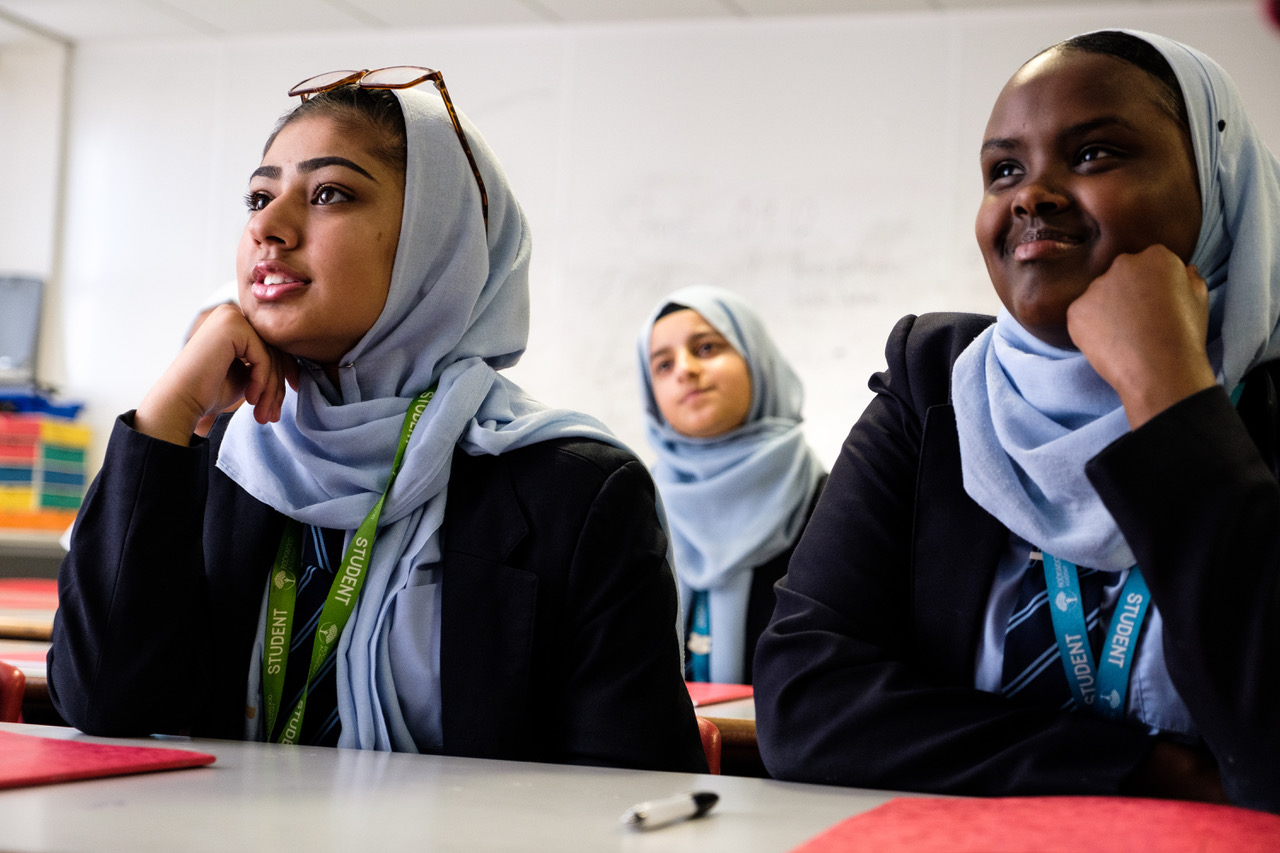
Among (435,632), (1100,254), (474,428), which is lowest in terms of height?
(435,632)

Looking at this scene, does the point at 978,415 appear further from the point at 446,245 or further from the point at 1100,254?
the point at 446,245

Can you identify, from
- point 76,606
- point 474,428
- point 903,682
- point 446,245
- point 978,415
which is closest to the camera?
point 903,682

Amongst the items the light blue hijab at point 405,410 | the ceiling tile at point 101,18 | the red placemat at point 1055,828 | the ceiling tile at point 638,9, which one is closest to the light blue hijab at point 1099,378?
the red placemat at point 1055,828

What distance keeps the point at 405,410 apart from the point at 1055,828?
0.98 metres

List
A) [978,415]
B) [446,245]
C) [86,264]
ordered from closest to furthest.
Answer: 1. [978,415]
2. [446,245]
3. [86,264]

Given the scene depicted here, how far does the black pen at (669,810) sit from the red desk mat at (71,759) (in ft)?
1.36

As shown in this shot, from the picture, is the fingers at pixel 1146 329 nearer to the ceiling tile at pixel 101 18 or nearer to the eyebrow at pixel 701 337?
the eyebrow at pixel 701 337

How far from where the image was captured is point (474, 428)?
1516 millimetres

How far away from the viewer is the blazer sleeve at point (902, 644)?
1.06m

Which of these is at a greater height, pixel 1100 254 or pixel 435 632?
pixel 1100 254

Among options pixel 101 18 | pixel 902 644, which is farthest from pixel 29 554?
pixel 902 644

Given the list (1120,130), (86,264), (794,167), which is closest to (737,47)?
(794,167)

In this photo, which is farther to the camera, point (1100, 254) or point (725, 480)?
point (725, 480)

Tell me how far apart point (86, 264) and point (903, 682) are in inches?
208
